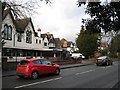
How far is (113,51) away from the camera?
7838cm

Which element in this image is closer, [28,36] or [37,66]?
[37,66]

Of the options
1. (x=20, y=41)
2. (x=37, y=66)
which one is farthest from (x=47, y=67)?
(x=20, y=41)

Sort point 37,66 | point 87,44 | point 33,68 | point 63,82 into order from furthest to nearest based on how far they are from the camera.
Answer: point 87,44 < point 37,66 < point 33,68 < point 63,82

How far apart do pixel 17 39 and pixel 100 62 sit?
1847cm

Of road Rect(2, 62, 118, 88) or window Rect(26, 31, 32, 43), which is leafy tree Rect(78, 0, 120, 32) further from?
window Rect(26, 31, 32, 43)

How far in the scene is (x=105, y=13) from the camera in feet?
24.3

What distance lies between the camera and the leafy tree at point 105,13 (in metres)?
7.28

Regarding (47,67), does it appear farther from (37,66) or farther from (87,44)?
(87,44)

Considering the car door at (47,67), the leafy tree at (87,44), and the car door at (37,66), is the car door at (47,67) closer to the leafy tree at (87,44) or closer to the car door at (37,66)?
the car door at (37,66)

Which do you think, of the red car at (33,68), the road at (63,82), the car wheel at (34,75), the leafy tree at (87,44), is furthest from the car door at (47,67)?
the leafy tree at (87,44)

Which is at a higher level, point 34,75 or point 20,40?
point 20,40

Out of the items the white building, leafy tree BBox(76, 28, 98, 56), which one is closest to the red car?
the white building

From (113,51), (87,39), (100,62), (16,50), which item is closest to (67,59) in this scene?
(100,62)

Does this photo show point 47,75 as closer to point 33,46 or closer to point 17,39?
point 17,39
